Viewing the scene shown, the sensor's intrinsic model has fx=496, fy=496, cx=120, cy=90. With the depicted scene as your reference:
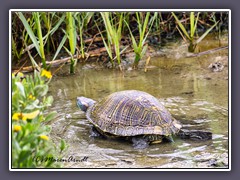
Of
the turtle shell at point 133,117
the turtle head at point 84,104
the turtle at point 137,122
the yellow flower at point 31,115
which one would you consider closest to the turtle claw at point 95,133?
the turtle at point 137,122

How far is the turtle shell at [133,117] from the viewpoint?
16.0ft

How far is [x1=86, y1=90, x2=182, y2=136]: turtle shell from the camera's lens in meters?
4.89

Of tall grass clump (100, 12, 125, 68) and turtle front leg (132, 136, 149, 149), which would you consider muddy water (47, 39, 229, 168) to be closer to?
turtle front leg (132, 136, 149, 149)

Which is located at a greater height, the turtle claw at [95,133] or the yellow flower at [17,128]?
the yellow flower at [17,128]

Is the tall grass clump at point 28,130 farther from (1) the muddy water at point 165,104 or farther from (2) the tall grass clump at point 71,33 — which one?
(2) the tall grass clump at point 71,33

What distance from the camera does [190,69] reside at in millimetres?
7191

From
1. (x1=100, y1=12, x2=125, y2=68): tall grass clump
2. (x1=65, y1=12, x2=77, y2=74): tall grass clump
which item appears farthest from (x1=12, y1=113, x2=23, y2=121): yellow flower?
(x1=100, y1=12, x2=125, y2=68): tall grass clump

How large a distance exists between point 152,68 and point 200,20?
1099mm

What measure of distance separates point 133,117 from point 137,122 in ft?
0.24

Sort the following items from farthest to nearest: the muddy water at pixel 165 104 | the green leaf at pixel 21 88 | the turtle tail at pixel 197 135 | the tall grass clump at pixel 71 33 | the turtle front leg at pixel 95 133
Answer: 1. the tall grass clump at pixel 71 33
2. the turtle front leg at pixel 95 133
3. the turtle tail at pixel 197 135
4. the muddy water at pixel 165 104
5. the green leaf at pixel 21 88

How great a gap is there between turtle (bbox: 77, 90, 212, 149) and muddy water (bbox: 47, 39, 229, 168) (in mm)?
86

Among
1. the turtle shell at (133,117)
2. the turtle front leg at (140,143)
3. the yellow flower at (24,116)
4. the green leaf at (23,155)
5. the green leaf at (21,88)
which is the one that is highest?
the green leaf at (21,88)

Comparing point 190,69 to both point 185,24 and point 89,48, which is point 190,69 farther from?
point 89,48

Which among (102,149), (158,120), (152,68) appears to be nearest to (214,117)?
(158,120)
